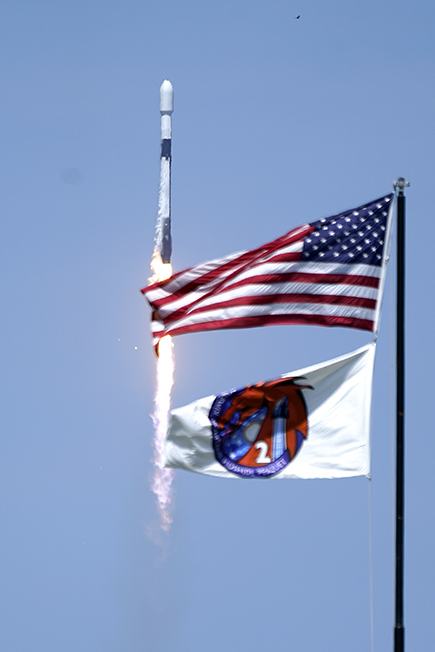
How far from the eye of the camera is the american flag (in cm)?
5781

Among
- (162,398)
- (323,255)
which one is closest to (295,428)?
(323,255)

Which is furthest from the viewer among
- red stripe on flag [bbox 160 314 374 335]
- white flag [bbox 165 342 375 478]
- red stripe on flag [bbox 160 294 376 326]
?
red stripe on flag [bbox 160 294 376 326]

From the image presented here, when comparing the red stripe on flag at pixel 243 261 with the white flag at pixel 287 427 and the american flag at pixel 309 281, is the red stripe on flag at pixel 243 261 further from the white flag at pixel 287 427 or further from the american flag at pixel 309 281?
the white flag at pixel 287 427

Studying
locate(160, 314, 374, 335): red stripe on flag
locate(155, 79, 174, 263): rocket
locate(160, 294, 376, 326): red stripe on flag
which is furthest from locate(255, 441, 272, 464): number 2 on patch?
locate(155, 79, 174, 263): rocket

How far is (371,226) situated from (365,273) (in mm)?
1230

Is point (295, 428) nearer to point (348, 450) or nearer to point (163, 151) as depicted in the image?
point (348, 450)

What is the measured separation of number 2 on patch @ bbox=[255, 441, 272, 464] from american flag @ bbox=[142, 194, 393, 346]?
314cm

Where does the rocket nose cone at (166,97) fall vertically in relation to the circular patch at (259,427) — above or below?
above

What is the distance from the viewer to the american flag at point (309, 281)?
57.8 metres

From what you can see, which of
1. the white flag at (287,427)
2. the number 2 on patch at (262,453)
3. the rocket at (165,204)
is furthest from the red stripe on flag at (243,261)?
the rocket at (165,204)

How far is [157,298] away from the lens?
196ft

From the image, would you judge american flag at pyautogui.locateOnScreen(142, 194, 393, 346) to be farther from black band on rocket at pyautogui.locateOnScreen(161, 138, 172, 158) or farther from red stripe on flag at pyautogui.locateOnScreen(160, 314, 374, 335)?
black band on rocket at pyautogui.locateOnScreen(161, 138, 172, 158)

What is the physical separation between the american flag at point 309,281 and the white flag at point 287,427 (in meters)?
1.45

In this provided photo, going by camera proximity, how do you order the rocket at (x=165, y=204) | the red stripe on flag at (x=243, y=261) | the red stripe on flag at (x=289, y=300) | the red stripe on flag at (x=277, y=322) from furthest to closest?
the rocket at (x=165, y=204) → the red stripe on flag at (x=243, y=261) → the red stripe on flag at (x=289, y=300) → the red stripe on flag at (x=277, y=322)
